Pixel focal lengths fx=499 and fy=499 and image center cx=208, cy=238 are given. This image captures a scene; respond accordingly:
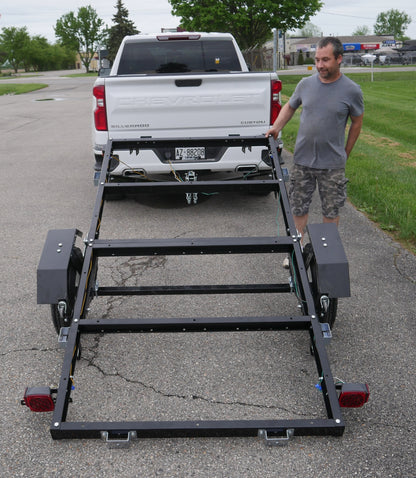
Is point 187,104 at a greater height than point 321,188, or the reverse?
point 187,104

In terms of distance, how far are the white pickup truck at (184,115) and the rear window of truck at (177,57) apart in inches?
54.4

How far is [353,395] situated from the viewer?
106 inches

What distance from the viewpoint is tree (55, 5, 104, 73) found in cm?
12025

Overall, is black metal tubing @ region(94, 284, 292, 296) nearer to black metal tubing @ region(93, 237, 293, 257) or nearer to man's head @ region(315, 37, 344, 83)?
black metal tubing @ region(93, 237, 293, 257)

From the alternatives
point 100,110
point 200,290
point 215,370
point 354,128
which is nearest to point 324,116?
point 354,128

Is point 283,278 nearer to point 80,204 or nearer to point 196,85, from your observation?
point 196,85

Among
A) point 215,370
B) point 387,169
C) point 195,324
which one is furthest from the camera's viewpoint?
point 387,169

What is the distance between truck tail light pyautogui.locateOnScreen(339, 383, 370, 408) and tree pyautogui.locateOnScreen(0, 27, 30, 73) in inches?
4783

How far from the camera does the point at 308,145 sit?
14.3 feet

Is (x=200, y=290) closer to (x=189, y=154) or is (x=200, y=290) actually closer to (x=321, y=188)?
(x=321, y=188)

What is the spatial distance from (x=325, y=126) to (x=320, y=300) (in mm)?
1618

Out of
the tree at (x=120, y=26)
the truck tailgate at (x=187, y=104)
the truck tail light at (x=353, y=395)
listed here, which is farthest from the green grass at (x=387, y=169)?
the tree at (x=120, y=26)

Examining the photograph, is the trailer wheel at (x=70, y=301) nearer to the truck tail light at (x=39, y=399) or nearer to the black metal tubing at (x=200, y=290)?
the black metal tubing at (x=200, y=290)

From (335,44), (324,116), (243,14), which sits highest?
(243,14)
